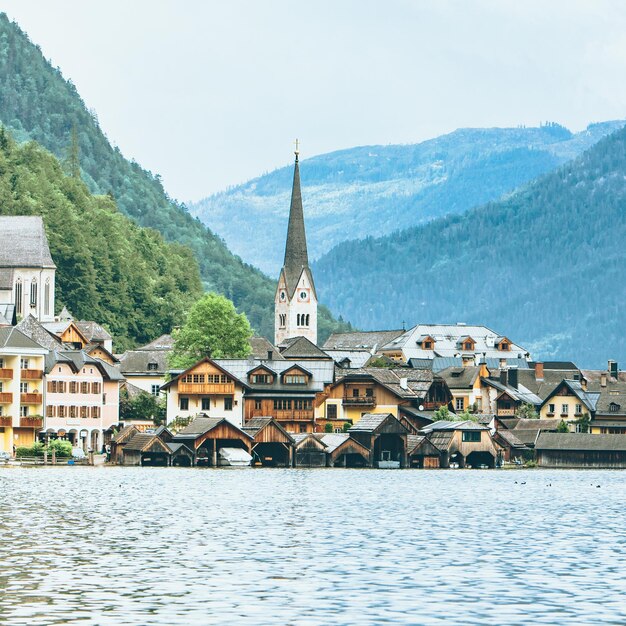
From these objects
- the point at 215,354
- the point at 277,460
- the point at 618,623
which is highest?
the point at 215,354

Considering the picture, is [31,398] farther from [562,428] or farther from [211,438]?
[562,428]

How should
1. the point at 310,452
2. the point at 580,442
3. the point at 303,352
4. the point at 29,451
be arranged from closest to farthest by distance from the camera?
1. the point at 29,451
2. the point at 310,452
3. the point at 580,442
4. the point at 303,352

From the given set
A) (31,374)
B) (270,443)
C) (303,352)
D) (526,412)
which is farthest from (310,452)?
(303,352)

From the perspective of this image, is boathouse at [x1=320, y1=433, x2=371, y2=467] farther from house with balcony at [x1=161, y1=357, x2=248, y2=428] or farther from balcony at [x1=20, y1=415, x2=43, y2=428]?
balcony at [x1=20, y1=415, x2=43, y2=428]

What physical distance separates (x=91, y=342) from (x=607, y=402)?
195 feet

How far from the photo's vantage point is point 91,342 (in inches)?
7539

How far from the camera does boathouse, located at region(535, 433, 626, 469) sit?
16000 centimetres

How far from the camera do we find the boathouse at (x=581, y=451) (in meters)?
160

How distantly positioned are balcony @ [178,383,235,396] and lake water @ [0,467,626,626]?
53023 mm

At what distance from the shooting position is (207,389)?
493 feet

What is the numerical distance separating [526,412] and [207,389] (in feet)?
150

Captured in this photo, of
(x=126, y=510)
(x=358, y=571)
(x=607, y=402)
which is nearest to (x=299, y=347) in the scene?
(x=607, y=402)

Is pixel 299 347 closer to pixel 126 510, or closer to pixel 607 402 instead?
pixel 607 402

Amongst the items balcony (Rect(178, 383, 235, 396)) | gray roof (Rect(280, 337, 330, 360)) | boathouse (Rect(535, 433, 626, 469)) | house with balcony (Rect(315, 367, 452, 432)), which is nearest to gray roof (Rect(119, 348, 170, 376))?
Result: gray roof (Rect(280, 337, 330, 360))
